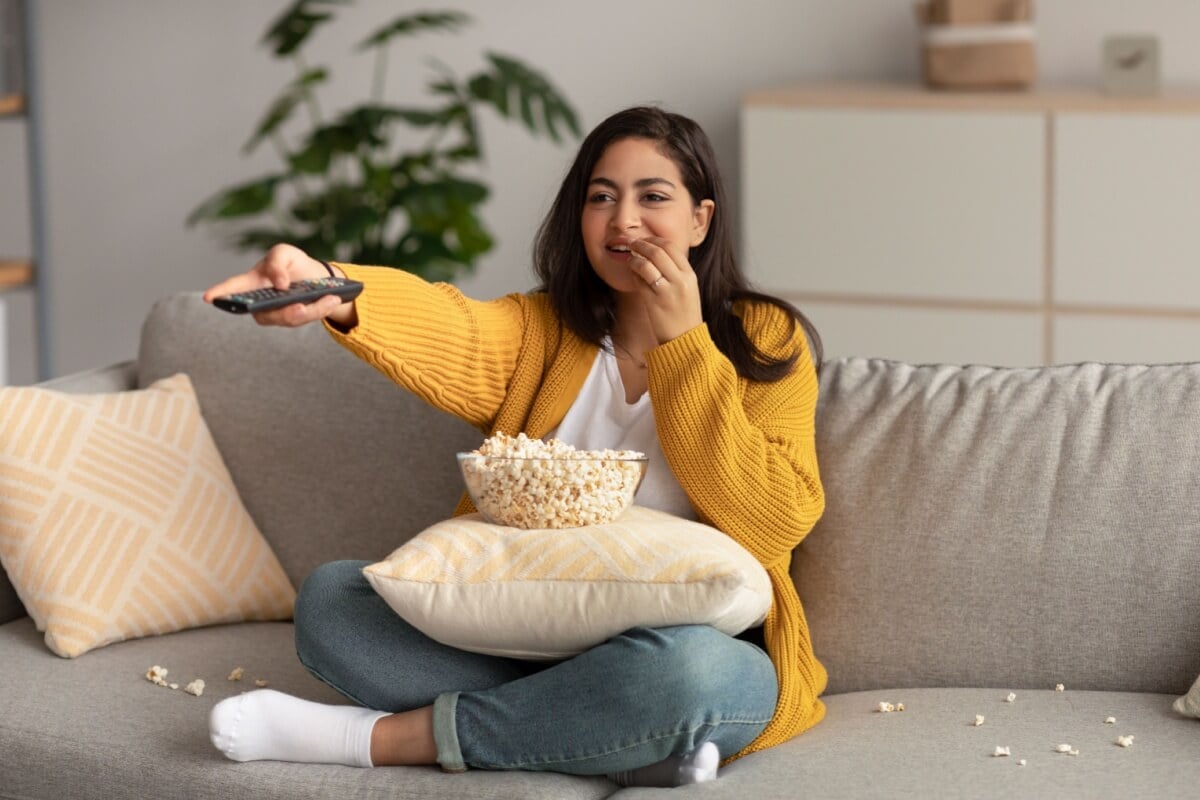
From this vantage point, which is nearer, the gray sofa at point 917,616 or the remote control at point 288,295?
the remote control at point 288,295

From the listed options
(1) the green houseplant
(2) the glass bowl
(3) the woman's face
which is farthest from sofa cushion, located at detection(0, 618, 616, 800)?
(1) the green houseplant

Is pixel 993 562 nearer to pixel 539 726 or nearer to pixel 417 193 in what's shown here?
pixel 539 726

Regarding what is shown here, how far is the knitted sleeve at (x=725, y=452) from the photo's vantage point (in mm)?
1874

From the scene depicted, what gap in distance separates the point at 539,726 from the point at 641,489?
0.35m

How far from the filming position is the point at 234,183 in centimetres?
464

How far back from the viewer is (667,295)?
6.26ft

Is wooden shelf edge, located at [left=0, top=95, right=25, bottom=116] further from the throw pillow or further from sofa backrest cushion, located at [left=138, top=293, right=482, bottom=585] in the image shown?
the throw pillow

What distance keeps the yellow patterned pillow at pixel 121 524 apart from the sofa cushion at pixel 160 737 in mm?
50

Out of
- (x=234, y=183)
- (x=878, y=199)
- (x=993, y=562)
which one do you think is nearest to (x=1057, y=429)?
(x=993, y=562)

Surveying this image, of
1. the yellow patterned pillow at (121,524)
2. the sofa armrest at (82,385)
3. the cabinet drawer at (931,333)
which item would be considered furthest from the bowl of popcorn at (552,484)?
the cabinet drawer at (931,333)

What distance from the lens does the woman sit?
1.74 metres

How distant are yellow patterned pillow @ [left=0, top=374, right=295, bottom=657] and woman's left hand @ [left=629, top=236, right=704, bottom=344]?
727 millimetres

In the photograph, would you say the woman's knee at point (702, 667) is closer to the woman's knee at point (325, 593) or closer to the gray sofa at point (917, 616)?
the gray sofa at point (917, 616)

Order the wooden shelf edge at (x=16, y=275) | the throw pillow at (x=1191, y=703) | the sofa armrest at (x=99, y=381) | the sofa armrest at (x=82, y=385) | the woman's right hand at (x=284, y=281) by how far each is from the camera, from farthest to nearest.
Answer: the wooden shelf edge at (x=16, y=275) → the sofa armrest at (x=99, y=381) → the sofa armrest at (x=82, y=385) → the throw pillow at (x=1191, y=703) → the woman's right hand at (x=284, y=281)
